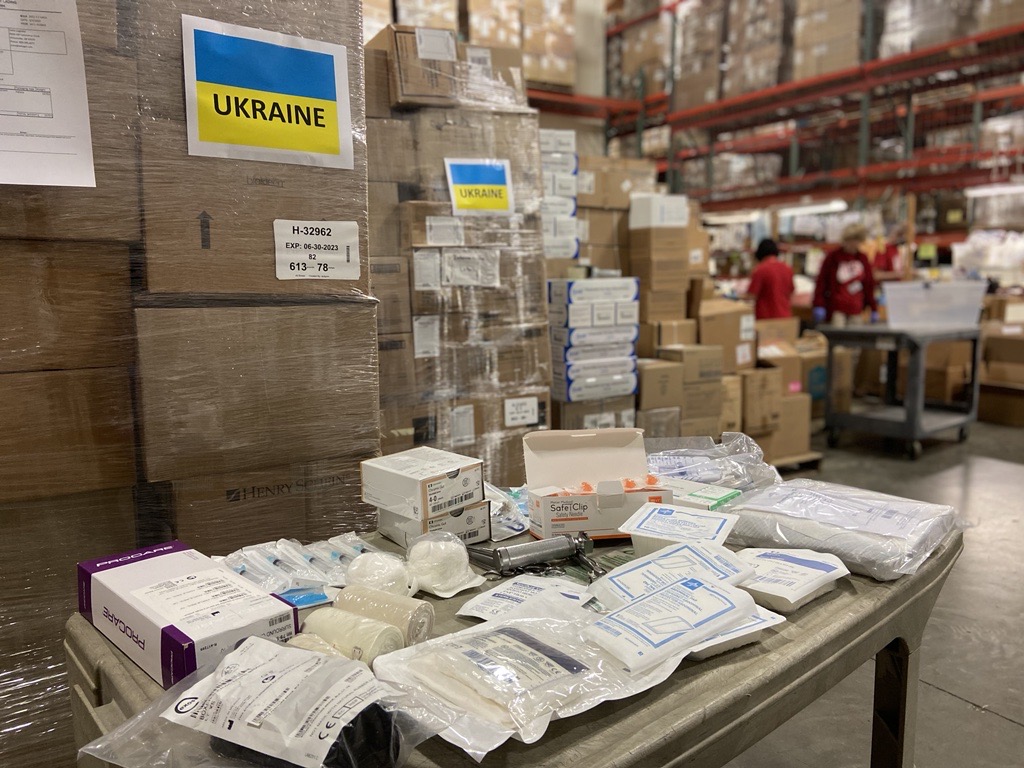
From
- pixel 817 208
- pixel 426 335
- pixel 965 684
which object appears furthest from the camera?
pixel 817 208

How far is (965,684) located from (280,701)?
91.4 inches

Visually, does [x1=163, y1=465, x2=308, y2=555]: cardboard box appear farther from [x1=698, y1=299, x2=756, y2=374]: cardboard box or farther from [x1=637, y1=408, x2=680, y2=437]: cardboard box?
[x1=698, y1=299, x2=756, y2=374]: cardboard box

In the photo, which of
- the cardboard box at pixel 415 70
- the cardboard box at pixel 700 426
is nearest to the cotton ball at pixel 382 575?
the cardboard box at pixel 415 70

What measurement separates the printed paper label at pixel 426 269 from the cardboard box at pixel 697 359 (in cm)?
183

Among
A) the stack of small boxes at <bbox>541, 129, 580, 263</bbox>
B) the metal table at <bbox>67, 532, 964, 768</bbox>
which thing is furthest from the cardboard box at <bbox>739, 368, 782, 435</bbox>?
the metal table at <bbox>67, 532, 964, 768</bbox>

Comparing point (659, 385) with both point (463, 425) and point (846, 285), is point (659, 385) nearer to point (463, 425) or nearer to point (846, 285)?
point (463, 425)

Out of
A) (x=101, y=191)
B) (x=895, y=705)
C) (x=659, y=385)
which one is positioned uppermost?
(x=101, y=191)

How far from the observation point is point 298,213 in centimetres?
163

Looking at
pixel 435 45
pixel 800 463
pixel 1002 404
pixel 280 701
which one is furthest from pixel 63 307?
pixel 1002 404

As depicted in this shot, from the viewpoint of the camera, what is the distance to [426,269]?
2.59 metres

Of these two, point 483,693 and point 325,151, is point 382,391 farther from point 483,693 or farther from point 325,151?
point 483,693

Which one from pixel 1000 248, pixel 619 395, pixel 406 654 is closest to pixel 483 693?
pixel 406 654

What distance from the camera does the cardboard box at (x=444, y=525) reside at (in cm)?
131

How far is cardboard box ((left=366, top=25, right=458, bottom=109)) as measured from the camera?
8.21 feet
